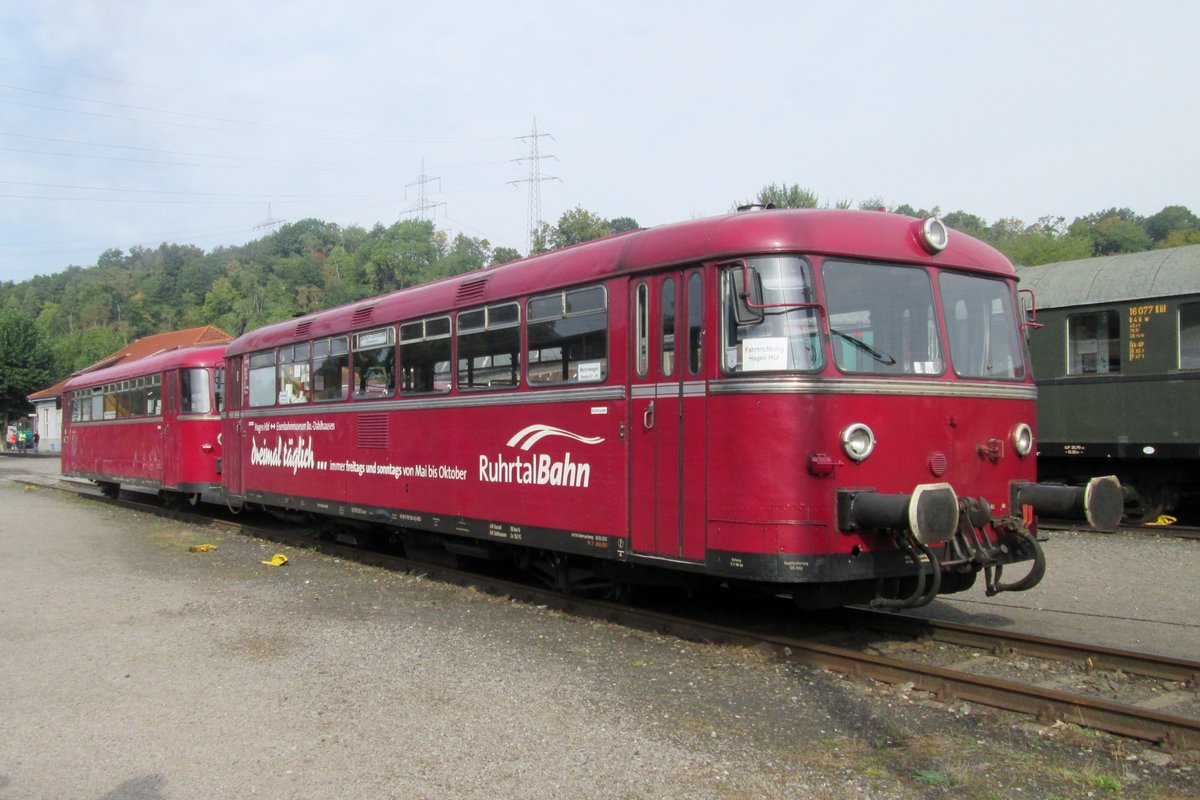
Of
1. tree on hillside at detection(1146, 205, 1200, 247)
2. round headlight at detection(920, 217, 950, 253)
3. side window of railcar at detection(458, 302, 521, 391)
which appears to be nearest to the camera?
round headlight at detection(920, 217, 950, 253)

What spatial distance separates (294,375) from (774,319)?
27.0ft

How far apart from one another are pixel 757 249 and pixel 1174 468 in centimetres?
1025

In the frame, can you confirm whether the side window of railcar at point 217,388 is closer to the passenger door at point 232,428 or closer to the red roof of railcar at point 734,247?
the passenger door at point 232,428

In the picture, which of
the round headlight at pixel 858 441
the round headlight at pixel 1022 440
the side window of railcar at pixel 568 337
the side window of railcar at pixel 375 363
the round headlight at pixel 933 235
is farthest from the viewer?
the side window of railcar at pixel 375 363

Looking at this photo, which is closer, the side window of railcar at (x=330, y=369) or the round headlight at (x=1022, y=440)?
the round headlight at (x=1022, y=440)

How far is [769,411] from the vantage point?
6.29 m

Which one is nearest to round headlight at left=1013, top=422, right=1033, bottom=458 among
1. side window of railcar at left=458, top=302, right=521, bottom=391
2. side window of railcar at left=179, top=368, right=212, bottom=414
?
side window of railcar at left=458, top=302, right=521, bottom=391

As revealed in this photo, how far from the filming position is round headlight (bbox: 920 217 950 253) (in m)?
6.85

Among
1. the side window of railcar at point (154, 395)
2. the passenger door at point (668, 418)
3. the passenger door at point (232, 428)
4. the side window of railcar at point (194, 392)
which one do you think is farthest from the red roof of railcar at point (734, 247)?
the side window of railcar at point (154, 395)

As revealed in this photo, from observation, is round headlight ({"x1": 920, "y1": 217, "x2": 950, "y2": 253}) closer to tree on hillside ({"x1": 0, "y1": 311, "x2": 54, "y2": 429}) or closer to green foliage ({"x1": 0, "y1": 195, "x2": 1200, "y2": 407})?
green foliage ({"x1": 0, "y1": 195, "x2": 1200, "y2": 407})

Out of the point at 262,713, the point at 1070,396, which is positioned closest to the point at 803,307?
the point at 262,713

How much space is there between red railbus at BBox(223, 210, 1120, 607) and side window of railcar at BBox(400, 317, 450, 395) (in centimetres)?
69

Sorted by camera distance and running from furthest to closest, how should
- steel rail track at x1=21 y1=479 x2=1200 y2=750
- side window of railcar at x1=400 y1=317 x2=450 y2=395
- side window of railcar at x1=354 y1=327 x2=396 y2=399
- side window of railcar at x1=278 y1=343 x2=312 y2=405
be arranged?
side window of railcar at x1=278 y1=343 x2=312 y2=405 → side window of railcar at x1=354 y1=327 x2=396 y2=399 → side window of railcar at x1=400 y1=317 x2=450 y2=395 → steel rail track at x1=21 y1=479 x2=1200 y2=750

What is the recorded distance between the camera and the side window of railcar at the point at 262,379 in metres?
13.5
